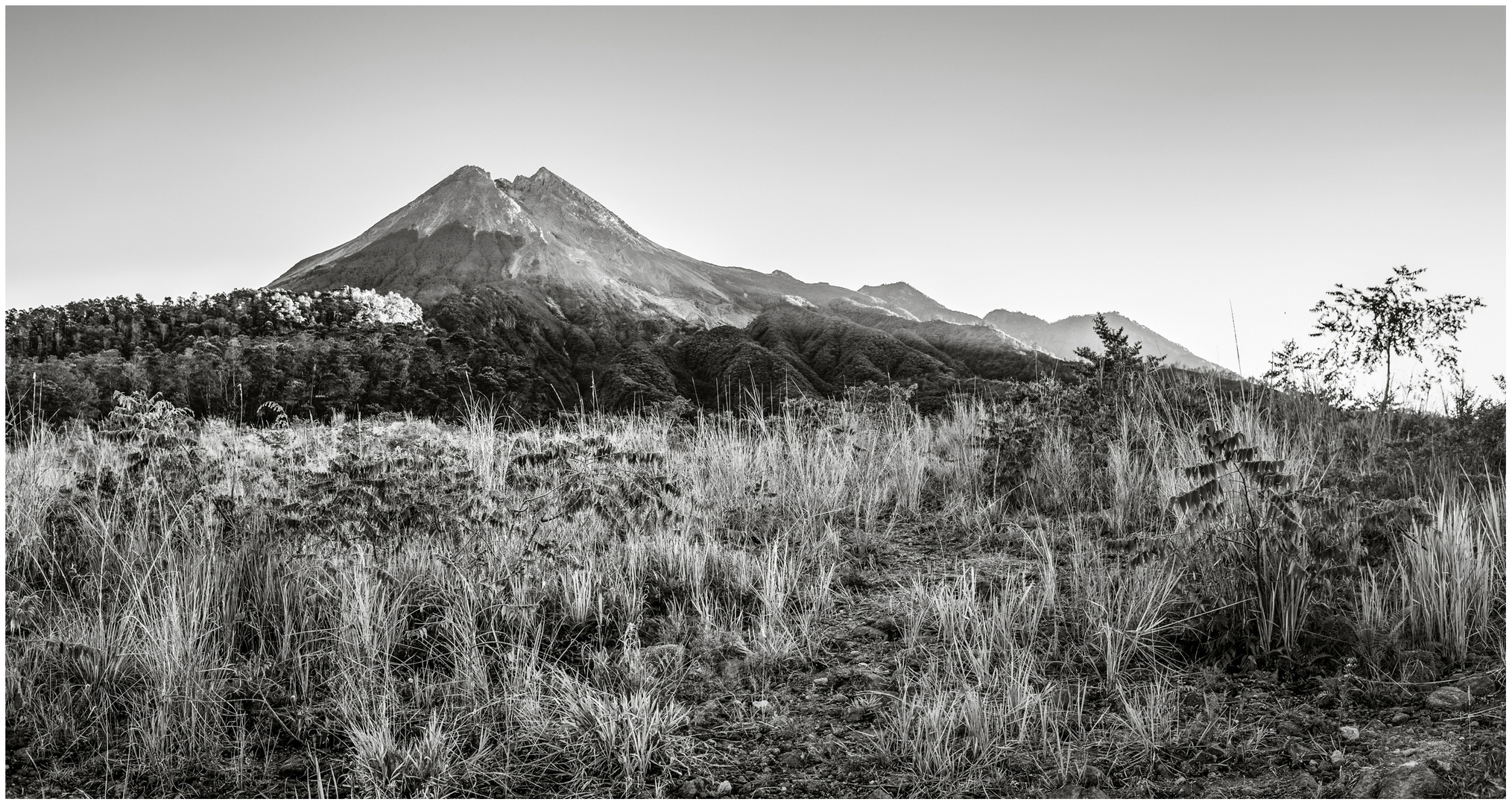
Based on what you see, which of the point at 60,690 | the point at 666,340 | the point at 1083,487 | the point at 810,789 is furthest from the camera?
Result: the point at 666,340

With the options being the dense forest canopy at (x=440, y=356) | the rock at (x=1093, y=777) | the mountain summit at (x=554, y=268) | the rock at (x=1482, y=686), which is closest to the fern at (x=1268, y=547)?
the rock at (x=1482, y=686)

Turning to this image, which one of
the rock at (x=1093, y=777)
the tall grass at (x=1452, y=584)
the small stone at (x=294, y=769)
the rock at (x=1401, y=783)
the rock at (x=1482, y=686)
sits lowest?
the small stone at (x=294, y=769)

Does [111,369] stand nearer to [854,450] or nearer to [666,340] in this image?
[854,450]

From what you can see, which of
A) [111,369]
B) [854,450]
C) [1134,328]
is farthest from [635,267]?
[854,450]

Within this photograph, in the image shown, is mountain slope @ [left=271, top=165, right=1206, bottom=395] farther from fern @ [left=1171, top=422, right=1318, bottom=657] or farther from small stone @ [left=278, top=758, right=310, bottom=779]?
small stone @ [left=278, top=758, right=310, bottom=779]

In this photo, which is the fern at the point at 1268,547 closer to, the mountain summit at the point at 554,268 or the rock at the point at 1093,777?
the rock at the point at 1093,777

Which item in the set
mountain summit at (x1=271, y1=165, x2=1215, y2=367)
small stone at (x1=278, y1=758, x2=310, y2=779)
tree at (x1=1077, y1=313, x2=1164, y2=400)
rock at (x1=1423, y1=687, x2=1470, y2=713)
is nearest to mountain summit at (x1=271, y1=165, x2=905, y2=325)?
mountain summit at (x1=271, y1=165, x2=1215, y2=367)

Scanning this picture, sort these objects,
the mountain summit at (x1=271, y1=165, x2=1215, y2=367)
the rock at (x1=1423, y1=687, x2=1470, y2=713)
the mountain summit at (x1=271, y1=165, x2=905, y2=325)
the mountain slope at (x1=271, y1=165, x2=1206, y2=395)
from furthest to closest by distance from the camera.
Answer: the mountain summit at (x1=271, y1=165, x2=905, y2=325)
the mountain summit at (x1=271, y1=165, x2=1215, y2=367)
the mountain slope at (x1=271, y1=165, x2=1206, y2=395)
the rock at (x1=1423, y1=687, x2=1470, y2=713)
